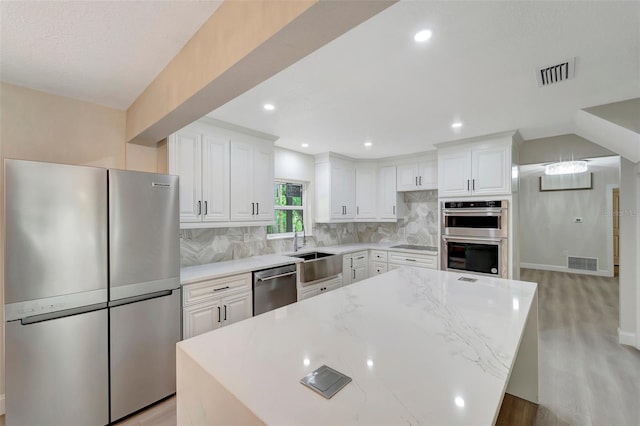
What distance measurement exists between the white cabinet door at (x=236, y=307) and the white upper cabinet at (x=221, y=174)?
A: 30.6 inches

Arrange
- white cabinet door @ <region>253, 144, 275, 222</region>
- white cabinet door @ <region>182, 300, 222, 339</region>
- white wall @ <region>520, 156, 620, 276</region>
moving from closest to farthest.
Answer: white cabinet door @ <region>182, 300, 222, 339</region>
white cabinet door @ <region>253, 144, 275, 222</region>
white wall @ <region>520, 156, 620, 276</region>

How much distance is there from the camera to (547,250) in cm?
651

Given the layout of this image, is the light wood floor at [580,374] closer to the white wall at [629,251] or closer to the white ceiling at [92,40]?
the white wall at [629,251]

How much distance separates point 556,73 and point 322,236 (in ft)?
11.3

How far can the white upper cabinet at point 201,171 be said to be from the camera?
2.59 metres

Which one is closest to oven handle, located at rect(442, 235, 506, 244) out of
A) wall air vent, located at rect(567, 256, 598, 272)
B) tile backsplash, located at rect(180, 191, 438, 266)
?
tile backsplash, located at rect(180, 191, 438, 266)

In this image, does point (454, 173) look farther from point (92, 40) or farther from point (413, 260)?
point (92, 40)

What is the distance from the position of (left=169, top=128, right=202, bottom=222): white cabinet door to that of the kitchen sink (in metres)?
1.38

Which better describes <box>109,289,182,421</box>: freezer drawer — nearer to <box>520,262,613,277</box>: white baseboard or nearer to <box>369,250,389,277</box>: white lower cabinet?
<box>369,250,389,277</box>: white lower cabinet

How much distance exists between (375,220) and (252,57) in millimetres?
3949

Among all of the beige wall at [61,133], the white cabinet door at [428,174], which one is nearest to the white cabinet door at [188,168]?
the beige wall at [61,133]

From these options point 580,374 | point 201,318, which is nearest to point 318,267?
point 201,318

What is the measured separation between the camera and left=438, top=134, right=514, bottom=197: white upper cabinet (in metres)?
3.30

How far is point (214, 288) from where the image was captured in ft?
8.19
